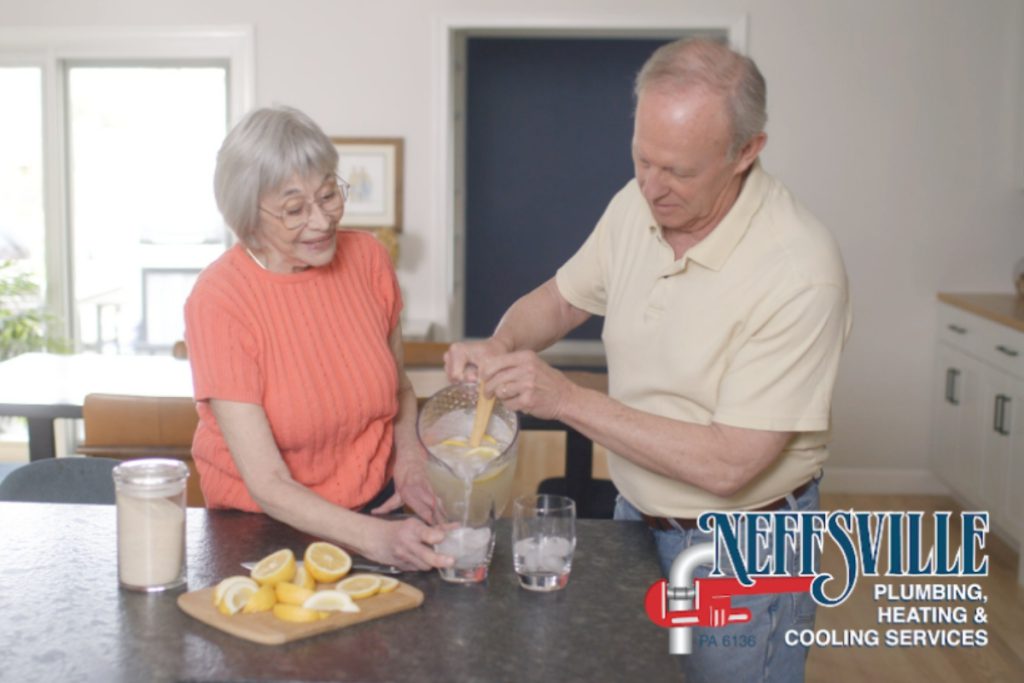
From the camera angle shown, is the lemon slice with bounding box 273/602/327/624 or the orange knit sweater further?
the orange knit sweater

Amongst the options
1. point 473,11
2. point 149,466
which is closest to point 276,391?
point 149,466

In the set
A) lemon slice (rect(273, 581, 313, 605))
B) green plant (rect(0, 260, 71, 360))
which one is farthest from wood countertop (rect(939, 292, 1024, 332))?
green plant (rect(0, 260, 71, 360))

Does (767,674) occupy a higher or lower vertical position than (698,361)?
lower

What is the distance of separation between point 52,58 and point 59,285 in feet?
3.43

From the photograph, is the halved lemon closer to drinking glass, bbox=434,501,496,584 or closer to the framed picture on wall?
drinking glass, bbox=434,501,496,584

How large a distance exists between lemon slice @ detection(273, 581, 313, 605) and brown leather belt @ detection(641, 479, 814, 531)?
622 mm

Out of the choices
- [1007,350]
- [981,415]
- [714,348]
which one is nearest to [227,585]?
[714,348]

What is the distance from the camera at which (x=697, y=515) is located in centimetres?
186

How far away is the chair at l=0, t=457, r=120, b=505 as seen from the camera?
2301 mm

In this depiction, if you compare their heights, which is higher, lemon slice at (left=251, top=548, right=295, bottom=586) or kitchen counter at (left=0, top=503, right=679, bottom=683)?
lemon slice at (left=251, top=548, right=295, bottom=586)

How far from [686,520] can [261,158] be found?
875mm

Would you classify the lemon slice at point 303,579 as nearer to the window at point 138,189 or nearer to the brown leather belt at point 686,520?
the brown leather belt at point 686,520

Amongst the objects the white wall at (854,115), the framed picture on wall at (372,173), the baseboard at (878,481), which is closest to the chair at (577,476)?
the white wall at (854,115)

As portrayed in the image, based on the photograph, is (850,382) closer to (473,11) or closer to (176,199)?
(473,11)
